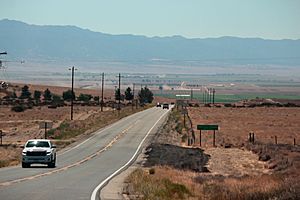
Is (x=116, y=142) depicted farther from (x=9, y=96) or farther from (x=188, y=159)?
(x=9, y=96)

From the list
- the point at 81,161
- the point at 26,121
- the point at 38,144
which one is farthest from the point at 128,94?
the point at 38,144

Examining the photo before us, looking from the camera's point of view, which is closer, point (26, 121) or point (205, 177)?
point (205, 177)

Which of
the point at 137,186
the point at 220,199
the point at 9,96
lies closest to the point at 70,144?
the point at 137,186

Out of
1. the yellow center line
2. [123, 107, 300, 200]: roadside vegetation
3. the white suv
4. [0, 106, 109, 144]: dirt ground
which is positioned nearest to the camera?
[123, 107, 300, 200]: roadside vegetation

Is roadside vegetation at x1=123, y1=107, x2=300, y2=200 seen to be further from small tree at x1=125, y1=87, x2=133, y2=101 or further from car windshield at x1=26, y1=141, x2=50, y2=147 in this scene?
small tree at x1=125, y1=87, x2=133, y2=101

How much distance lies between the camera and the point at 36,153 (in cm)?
3769

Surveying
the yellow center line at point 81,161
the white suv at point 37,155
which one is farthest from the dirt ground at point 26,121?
the white suv at point 37,155

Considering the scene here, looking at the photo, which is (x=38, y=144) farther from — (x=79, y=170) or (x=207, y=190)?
(x=207, y=190)

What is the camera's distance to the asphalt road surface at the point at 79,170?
2238 cm

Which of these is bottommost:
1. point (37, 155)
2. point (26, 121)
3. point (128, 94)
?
point (26, 121)

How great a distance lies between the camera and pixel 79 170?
35969 mm

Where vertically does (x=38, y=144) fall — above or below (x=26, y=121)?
above

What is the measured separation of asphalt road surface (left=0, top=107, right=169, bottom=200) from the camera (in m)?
22.4

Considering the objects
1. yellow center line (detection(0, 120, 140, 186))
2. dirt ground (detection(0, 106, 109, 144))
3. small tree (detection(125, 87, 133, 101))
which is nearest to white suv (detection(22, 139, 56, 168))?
yellow center line (detection(0, 120, 140, 186))
